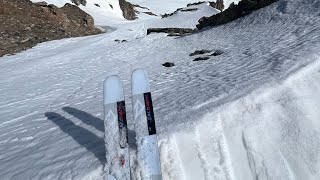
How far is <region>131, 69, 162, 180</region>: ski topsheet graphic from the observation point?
3727mm

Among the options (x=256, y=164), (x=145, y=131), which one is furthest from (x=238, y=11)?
(x=145, y=131)

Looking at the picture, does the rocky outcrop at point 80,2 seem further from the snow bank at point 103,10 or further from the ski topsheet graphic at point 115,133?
the ski topsheet graphic at point 115,133

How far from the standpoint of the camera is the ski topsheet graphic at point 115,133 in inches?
146

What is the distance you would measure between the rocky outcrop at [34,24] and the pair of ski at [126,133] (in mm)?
18252

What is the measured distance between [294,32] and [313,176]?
6.63 meters

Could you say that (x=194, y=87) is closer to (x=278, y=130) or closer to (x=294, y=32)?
(x=278, y=130)

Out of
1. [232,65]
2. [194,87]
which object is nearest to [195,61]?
[232,65]

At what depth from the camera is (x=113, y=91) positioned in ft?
14.1

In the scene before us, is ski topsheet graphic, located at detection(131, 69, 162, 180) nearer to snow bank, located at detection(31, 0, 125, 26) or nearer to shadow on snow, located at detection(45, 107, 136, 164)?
shadow on snow, located at detection(45, 107, 136, 164)

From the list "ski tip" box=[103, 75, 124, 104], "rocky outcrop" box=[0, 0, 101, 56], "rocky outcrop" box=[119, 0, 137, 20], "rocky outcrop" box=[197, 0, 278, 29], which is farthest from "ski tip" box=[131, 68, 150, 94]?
"rocky outcrop" box=[119, 0, 137, 20]

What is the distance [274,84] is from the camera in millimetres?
5227

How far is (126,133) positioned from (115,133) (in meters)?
0.13

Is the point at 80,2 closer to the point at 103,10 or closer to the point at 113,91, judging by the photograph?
the point at 103,10

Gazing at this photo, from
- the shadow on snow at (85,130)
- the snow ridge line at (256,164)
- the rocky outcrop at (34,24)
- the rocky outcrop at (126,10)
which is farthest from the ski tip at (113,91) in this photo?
the rocky outcrop at (126,10)
